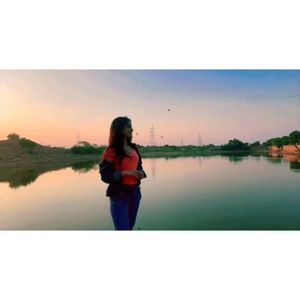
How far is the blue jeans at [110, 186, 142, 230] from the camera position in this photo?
1793mm

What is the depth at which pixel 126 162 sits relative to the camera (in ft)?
5.96

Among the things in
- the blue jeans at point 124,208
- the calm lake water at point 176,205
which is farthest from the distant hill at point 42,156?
the blue jeans at point 124,208

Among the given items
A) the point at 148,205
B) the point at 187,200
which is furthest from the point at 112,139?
the point at 187,200

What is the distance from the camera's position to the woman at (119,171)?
5.78 feet

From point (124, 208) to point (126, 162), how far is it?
0.28m

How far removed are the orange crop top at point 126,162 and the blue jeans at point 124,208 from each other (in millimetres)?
63

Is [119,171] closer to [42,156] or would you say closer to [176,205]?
[176,205]

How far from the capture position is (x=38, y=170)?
34.0 ft

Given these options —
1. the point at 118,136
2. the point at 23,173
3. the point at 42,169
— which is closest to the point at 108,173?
the point at 118,136

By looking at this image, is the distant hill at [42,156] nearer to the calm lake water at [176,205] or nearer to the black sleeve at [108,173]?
the calm lake water at [176,205]

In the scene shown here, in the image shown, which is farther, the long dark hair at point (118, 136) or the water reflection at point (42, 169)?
the water reflection at point (42, 169)
